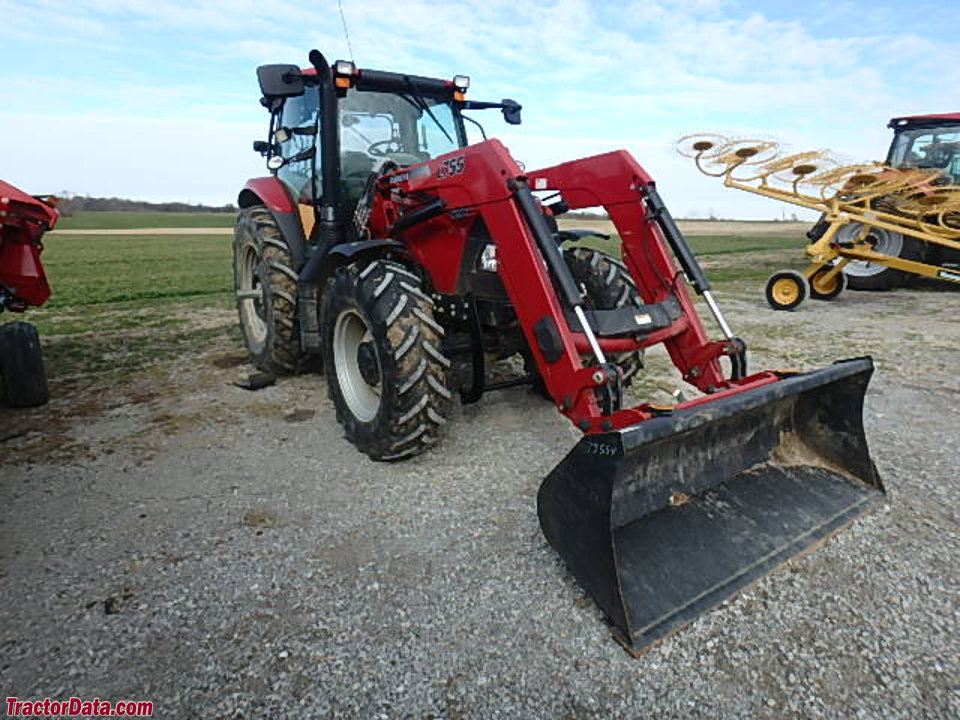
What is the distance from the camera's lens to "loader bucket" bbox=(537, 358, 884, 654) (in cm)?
222

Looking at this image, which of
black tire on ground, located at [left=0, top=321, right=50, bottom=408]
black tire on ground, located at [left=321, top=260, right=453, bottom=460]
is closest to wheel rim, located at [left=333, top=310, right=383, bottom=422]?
black tire on ground, located at [left=321, top=260, right=453, bottom=460]

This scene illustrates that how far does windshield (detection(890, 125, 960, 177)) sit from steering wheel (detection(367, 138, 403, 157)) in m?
10.7

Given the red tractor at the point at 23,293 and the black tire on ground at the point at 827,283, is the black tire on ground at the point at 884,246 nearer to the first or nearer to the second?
the black tire on ground at the point at 827,283

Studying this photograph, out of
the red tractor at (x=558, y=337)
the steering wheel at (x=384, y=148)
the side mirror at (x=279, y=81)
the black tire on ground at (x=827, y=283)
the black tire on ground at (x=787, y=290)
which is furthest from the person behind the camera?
the black tire on ground at (x=827, y=283)

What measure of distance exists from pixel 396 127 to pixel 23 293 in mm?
3178

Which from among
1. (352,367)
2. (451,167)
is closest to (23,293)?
(352,367)

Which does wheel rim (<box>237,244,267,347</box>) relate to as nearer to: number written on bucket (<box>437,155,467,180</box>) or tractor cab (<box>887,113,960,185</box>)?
number written on bucket (<box>437,155,467,180</box>)

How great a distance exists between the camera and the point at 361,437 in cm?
368

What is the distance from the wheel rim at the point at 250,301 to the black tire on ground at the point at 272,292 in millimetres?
23

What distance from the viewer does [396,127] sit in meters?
4.80

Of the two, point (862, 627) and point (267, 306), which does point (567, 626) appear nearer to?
point (862, 627)

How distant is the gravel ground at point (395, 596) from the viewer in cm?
193

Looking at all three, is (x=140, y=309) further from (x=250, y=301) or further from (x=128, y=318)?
(x=250, y=301)

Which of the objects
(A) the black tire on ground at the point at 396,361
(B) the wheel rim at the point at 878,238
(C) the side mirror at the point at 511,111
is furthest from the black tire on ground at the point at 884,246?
(A) the black tire on ground at the point at 396,361
